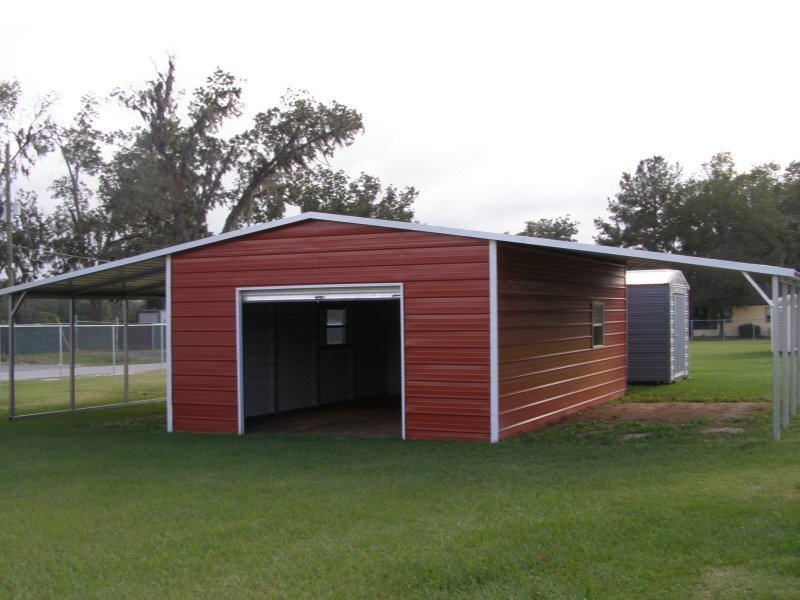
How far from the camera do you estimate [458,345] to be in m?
11.3

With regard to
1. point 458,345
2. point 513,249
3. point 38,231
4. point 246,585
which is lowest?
point 246,585

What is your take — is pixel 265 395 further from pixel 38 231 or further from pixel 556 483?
pixel 38 231

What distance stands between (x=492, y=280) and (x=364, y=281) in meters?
1.81

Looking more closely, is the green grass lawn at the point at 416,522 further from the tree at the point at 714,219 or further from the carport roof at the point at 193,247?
the tree at the point at 714,219

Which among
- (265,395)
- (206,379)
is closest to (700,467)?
(206,379)

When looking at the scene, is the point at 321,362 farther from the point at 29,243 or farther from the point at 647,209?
the point at 647,209

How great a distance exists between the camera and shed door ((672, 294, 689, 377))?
20438mm

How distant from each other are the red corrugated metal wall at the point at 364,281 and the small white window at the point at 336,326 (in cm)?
495

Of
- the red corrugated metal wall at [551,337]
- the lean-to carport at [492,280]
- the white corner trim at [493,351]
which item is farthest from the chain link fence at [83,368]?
the white corner trim at [493,351]

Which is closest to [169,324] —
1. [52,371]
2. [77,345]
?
[52,371]

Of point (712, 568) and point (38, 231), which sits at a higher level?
point (38, 231)

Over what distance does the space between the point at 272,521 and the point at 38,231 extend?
37.1 m

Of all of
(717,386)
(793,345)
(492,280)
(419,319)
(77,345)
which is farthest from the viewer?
(77,345)

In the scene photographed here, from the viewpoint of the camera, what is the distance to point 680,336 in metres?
21.0
